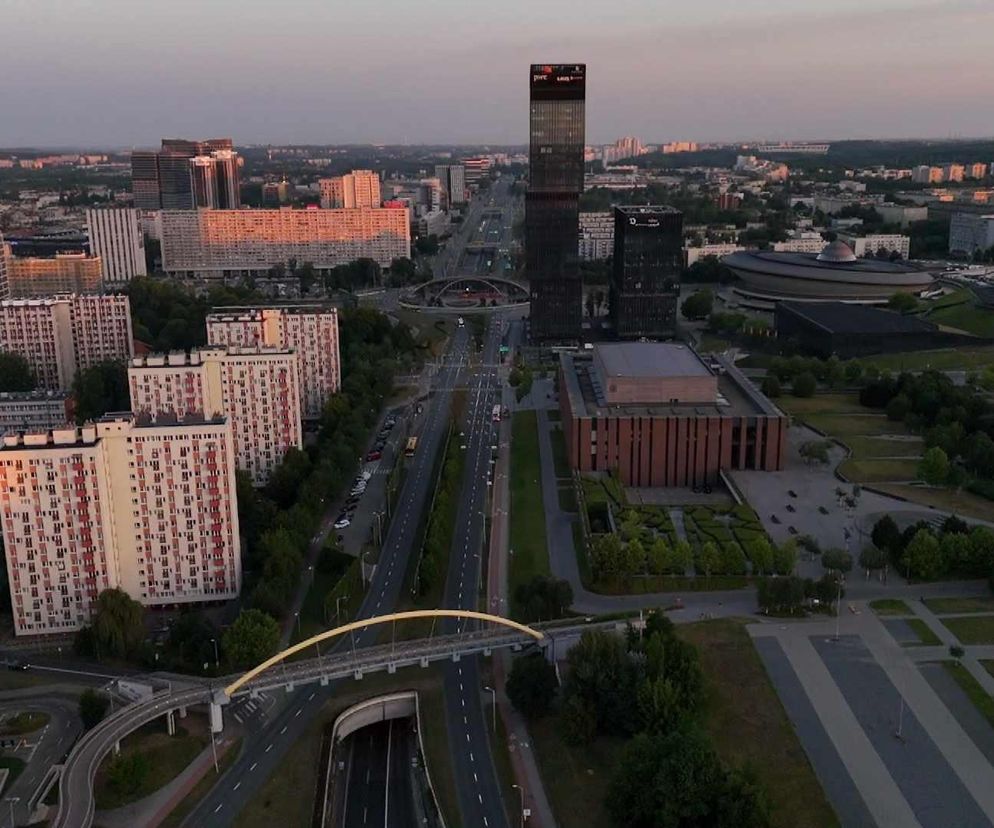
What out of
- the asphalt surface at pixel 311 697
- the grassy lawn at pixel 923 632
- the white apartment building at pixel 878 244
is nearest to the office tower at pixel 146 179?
the white apartment building at pixel 878 244

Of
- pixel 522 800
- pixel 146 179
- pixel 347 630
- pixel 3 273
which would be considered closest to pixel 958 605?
pixel 522 800

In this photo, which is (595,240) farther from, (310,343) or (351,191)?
(310,343)

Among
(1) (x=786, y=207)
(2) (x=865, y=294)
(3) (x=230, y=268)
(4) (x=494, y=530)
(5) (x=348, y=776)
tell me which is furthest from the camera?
(1) (x=786, y=207)

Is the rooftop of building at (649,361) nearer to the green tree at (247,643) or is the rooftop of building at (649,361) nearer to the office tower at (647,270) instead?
the office tower at (647,270)

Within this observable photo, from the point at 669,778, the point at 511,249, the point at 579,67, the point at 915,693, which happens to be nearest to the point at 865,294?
the point at 579,67

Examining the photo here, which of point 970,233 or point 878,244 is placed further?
point 970,233

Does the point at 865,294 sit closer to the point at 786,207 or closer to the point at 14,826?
the point at 786,207
